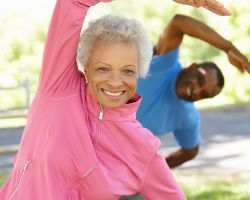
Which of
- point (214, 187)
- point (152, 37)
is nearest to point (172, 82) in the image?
point (214, 187)

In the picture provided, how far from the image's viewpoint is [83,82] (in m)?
3.13

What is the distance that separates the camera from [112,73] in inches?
118

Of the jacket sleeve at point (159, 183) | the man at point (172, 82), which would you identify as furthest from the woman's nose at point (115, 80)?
the man at point (172, 82)

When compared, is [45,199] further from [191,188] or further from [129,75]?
[191,188]

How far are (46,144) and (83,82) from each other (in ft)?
1.03

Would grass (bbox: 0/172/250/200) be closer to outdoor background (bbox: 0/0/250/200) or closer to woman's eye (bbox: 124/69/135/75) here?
woman's eye (bbox: 124/69/135/75)

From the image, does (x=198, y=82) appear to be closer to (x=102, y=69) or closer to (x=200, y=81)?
(x=200, y=81)

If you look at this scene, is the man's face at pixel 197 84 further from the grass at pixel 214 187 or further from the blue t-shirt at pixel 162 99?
the grass at pixel 214 187

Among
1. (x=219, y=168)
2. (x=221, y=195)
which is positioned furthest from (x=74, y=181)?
(x=219, y=168)

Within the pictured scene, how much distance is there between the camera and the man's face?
5.25 m

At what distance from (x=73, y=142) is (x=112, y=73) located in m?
0.31

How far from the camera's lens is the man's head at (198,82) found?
5258 mm

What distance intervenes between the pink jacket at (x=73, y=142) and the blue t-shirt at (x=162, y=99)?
2.07 metres

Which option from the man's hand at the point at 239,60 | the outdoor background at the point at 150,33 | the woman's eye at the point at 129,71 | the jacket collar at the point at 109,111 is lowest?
the outdoor background at the point at 150,33
